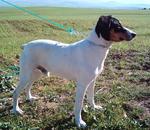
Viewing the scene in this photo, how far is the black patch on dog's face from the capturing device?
19.4 feet

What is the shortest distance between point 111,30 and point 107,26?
0.11 metres

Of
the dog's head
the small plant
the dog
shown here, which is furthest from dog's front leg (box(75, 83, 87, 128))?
the small plant

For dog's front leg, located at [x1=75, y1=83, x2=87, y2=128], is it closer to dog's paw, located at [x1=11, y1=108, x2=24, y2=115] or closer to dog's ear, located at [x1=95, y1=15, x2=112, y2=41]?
dog's ear, located at [x1=95, y1=15, x2=112, y2=41]

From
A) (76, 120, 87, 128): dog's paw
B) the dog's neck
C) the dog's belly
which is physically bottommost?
(76, 120, 87, 128): dog's paw

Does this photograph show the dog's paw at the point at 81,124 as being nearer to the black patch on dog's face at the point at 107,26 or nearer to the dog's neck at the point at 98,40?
the dog's neck at the point at 98,40

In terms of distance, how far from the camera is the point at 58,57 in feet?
21.6


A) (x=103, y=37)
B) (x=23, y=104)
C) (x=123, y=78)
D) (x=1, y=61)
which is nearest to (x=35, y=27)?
(x=1, y=61)

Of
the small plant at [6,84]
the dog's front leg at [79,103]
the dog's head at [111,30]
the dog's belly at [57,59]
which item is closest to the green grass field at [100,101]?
the small plant at [6,84]

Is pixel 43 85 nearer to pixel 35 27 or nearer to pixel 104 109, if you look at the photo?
pixel 104 109

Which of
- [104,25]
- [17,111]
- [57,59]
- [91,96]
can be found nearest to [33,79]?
[17,111]

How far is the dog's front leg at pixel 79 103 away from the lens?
6.35 m

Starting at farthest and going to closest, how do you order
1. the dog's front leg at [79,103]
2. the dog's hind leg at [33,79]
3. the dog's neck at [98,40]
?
1. the dog's hind leg at [33,79]
2. the dog's front leg at [79,103]
3. the dog's neck at [98,40]

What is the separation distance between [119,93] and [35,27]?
1748cm

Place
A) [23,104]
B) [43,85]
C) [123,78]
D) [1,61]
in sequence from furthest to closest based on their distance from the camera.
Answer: [1,61] < [123,78] < [43,85] < [23,104]
